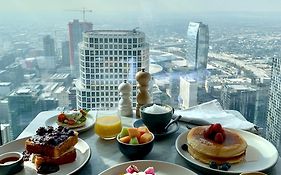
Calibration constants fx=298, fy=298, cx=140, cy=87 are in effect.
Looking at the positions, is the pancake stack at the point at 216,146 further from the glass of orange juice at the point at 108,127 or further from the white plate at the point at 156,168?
the glass of orange juice at the point at 108,127

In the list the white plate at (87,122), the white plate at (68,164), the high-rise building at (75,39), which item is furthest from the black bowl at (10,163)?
the high-rise building at (75,39)

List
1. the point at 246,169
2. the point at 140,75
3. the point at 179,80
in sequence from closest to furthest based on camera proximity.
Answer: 1. the point at 246,169
2. the point at 140,75
3. the point at 179,80

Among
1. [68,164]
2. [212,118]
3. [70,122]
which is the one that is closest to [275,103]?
[212,118]

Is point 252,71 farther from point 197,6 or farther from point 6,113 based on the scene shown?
point 6,113

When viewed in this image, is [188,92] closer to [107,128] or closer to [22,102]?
[107,128]

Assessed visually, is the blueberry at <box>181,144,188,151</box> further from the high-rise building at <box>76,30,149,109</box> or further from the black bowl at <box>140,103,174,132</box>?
the high-rise building at <box>76,30,149,109</box>

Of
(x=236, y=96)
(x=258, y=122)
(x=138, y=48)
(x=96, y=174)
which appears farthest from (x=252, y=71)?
(x=96, y=174)
